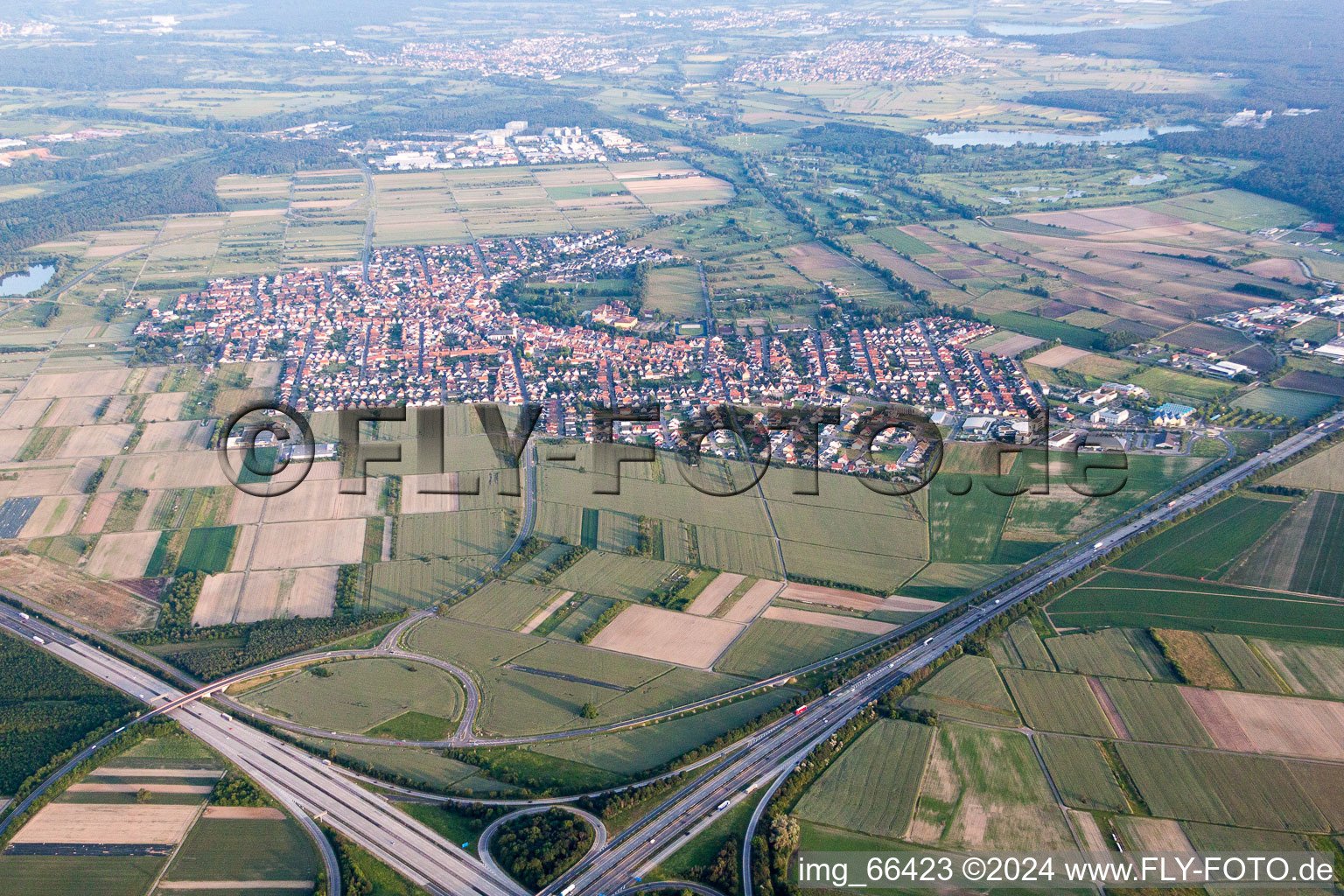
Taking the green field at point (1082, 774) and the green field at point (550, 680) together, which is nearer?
the green field at point (1082, 774)

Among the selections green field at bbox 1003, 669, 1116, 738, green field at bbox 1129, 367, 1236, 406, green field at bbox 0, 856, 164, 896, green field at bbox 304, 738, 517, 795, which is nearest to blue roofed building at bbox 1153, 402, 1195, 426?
green field at bbox 1129, 367, 1236, 406

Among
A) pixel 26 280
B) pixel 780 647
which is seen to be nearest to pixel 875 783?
pixel 780 647

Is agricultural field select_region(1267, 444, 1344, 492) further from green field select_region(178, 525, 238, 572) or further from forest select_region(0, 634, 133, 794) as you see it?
forest select_region(0, 634, 133, 794)

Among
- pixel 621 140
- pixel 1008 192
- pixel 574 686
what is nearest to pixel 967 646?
pixel 574 686

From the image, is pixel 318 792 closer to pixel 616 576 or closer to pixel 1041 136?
pixel 616 576

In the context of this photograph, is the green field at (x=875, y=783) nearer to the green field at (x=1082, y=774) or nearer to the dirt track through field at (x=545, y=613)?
the green field at (x=1082, y=774)

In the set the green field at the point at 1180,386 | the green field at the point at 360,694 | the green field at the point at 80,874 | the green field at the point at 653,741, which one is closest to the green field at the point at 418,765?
the green field at the point at 360,694

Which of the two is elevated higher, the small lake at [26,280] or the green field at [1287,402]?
the green field at [1287,402]
